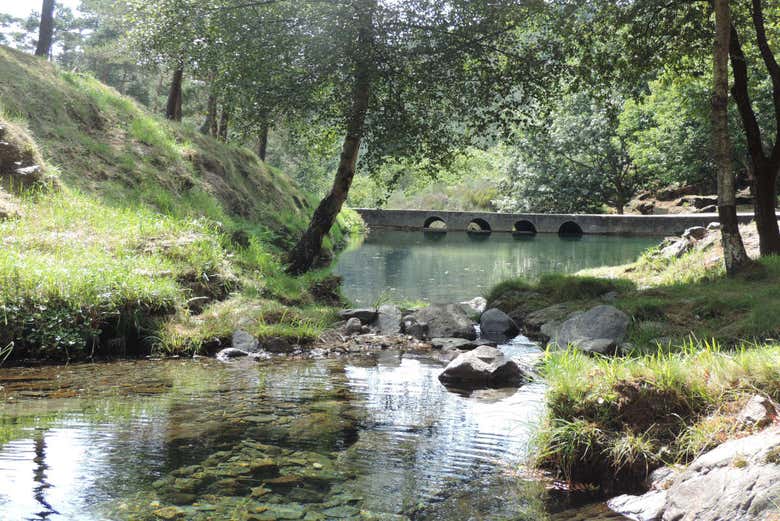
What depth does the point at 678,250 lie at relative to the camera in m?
19.5

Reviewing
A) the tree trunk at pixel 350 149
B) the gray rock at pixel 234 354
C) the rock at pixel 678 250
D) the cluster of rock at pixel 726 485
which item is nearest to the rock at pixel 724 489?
the cluster of rock at pixel 726 485

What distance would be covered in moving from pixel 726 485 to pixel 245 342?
28.1 feet

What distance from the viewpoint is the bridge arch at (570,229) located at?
55250mm

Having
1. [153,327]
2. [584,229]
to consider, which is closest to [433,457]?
[153,327]

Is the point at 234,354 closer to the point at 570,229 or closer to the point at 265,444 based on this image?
the point at 265,444

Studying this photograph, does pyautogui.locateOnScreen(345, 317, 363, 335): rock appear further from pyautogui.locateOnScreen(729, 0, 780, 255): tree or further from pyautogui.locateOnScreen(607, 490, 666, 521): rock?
pyautogui.locateOnScreen(729, 0, 780, 255): tree

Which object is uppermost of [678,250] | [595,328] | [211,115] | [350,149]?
[211,115]

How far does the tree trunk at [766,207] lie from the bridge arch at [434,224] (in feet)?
153

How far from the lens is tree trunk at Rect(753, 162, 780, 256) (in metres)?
15.5

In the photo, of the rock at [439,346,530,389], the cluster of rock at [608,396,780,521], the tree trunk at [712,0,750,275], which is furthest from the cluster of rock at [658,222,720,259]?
the cluster of rock at [608,396,780,521]

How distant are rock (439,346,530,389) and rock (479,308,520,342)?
418cm

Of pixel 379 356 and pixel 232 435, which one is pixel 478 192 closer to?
pixel 379 356

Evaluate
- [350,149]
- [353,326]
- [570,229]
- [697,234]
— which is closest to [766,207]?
[697,234]

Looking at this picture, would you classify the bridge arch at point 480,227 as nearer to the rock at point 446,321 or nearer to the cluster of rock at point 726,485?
the rock at point 446,321
